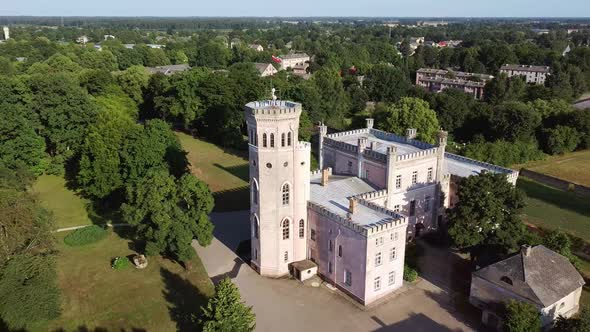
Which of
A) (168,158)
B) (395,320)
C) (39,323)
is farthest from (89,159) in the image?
(395,320)

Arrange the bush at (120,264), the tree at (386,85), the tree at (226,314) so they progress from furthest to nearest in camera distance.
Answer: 1. the tree at (386,85)
2. the bush at (120,264)
3. the tree at (226,314)

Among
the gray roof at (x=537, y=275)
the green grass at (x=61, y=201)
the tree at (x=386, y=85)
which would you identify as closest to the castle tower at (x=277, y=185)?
the gray roof at (x=537, y=275)

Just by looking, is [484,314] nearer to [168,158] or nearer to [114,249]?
[114,249]

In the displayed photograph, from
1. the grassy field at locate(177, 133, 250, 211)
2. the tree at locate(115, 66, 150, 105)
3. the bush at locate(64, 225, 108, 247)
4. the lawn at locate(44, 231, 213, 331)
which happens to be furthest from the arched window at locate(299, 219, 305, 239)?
the tree at locate(115, 66, 150, 105)

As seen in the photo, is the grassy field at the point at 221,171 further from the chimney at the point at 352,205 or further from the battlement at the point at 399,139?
the chimney at the point at 352,205

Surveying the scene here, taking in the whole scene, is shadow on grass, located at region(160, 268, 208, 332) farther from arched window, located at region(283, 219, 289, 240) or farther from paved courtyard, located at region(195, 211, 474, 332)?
arched window, located at region(283, 219, 289, 240)
